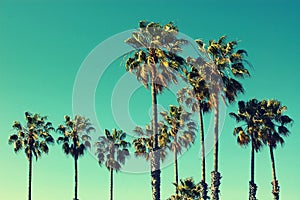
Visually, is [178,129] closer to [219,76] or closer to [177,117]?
[177,117]

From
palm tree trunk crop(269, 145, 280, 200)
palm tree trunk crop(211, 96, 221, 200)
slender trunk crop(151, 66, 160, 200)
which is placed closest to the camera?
slender trunk crop(151, 66, 160, 200)

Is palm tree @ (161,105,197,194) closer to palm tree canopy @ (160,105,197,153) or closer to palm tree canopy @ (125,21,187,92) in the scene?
palm tree canopy @ (160,105,197,153)

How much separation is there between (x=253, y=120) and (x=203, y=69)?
944 centimetres

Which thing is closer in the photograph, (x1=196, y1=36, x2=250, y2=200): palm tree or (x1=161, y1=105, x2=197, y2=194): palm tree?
(x1=196, y1=36, x2=250, y2=200): palm tree

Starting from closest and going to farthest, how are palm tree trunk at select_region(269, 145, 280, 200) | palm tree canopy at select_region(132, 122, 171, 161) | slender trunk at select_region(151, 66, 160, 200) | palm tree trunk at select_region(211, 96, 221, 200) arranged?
slender trunk at select_region(151, 66, 160, 200)
palm tree trunk at select_region(211, 96, 221, 200)
palm tree trunk at select_region(269, 145, 280, 200)
palm tree canopy at select_region(132, 122, 171, 161)

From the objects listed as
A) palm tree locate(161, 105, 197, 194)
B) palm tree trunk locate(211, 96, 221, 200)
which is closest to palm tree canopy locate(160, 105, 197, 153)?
palm tree locate(161, 105, 197, 194)

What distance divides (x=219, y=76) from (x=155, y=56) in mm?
7100

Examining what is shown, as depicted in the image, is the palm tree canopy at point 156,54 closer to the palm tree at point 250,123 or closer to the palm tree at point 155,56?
the palm tree at point 155,56

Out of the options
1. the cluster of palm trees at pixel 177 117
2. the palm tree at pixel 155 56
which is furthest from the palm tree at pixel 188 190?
the palm tree at pixel 155 56

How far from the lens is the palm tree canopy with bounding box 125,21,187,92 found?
126 feet

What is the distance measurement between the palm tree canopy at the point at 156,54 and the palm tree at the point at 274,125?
14722 millimetres

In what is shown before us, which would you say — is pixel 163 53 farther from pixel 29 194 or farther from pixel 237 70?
pixel 29 194

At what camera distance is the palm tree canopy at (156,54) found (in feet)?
→ 126

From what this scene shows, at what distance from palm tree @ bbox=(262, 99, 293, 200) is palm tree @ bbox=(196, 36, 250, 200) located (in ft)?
27.2
